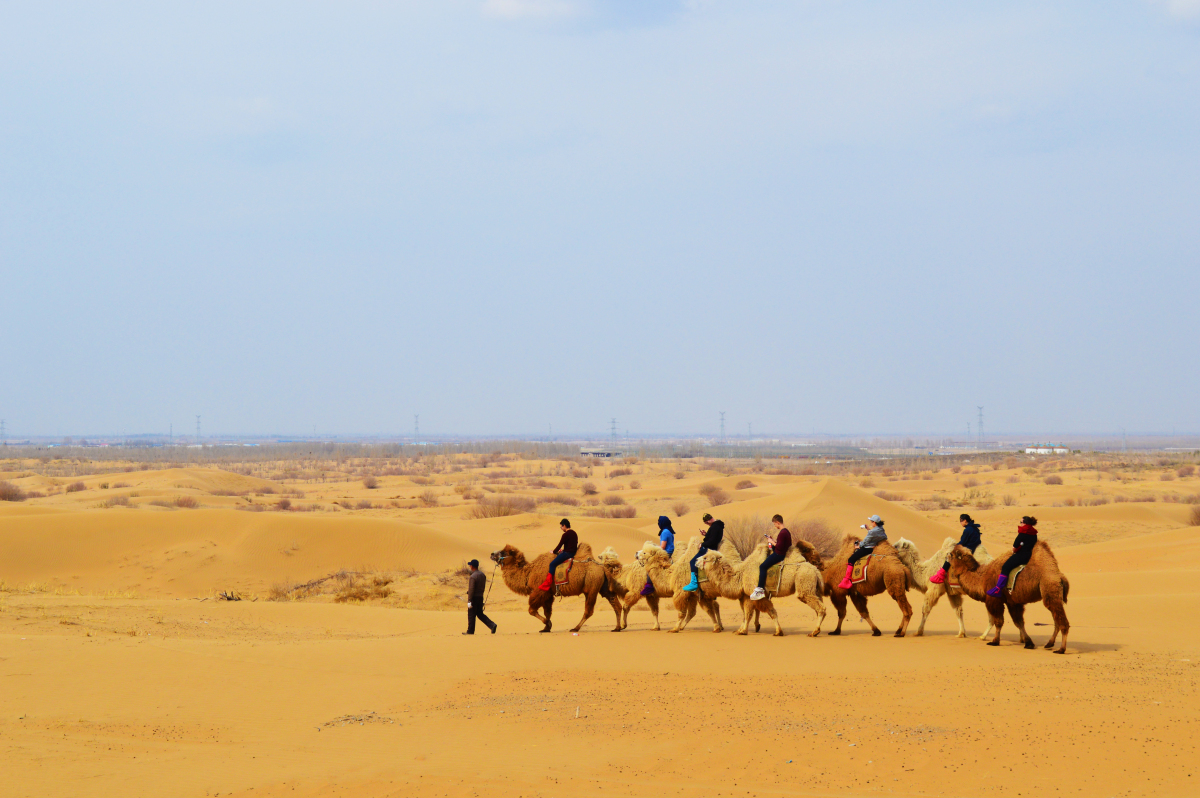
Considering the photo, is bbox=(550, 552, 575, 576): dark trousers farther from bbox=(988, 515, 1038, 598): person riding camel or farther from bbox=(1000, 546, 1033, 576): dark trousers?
bbox=(1000, 546, 1033, 576): dark trousers

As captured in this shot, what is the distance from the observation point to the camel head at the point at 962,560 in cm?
1501

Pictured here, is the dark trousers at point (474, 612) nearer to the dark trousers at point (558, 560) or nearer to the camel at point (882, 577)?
the dark trousers at point (558, 560)

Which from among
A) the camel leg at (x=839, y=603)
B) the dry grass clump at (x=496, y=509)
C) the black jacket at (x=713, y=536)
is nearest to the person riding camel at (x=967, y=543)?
the camel leg at (x=839, y=603)

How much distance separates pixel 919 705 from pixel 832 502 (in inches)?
1017

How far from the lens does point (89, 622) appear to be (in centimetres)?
1727

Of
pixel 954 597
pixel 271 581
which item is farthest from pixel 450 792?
pixel 271 581

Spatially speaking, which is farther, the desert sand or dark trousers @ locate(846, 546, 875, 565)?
dark trousers @ locate(846, 546, 875, 565)

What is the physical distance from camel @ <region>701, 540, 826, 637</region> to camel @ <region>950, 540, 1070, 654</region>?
2.30 meters

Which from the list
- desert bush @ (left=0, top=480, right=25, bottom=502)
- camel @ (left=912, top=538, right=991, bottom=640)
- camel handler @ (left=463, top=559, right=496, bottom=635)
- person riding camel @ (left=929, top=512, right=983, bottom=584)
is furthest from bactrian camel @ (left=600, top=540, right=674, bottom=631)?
desert bush @ (left=0, top=480, right=25, bottom=502)

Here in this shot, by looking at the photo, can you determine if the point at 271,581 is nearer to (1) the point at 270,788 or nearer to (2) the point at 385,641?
(2) the point at 385,641

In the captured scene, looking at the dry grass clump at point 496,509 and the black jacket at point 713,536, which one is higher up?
the black jacket at point 713,536

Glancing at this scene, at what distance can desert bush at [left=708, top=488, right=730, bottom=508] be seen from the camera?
155 feet

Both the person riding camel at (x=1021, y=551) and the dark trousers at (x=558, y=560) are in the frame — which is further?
the dark trousers at (x=558, y=560)

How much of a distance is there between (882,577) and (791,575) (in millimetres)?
→ 1602
